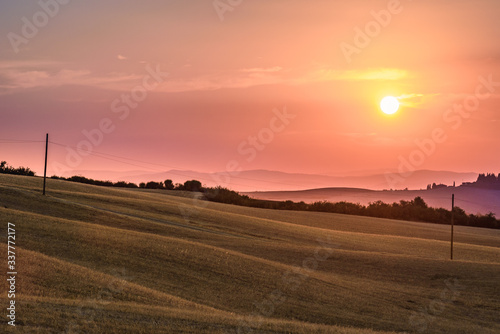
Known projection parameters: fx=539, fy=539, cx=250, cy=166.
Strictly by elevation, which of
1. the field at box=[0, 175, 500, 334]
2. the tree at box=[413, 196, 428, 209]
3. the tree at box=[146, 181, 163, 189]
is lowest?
the field at box=[0, 175, 500, 334]

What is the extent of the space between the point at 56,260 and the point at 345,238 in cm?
3609

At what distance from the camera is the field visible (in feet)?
55.8

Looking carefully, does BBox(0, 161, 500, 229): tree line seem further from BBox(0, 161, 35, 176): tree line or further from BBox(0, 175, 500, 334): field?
BBox(0, 175, 500, 334): field

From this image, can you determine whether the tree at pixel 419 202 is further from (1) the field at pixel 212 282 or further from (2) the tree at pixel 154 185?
(1) the field at pixel 212 282

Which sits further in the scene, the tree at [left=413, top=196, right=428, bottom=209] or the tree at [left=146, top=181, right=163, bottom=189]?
the tree at [left=413, top=196, right=428, bottom=209]

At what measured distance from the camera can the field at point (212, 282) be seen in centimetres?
1700

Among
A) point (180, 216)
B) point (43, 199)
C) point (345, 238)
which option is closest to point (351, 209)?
point (345, 238)

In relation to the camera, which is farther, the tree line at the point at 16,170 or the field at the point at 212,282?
the tree line at the point at 16,170

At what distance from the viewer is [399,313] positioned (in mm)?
25812

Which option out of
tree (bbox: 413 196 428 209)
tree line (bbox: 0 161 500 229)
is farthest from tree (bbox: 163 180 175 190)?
tree (bbox: 413 196 428 209)

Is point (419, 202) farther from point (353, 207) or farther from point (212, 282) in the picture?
point (212, 282)

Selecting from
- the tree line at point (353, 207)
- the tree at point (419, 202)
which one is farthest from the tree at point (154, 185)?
the tree at point (419, 202)

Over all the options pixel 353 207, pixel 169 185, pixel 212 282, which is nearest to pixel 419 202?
pixel 353 207

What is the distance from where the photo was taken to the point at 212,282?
26.5 metres
